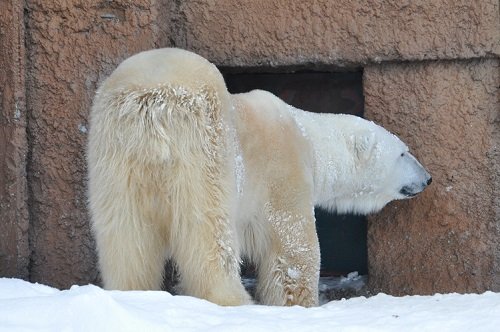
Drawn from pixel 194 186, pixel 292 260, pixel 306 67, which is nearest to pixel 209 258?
pixel 194 186

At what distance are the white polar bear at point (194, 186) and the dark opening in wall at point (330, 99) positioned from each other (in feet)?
3.49

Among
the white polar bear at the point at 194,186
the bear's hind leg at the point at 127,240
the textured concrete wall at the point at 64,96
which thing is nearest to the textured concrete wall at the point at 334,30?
the textured concrete wall at the point at 64,96

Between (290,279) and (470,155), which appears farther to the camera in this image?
(470,155)

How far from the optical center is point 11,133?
3686 millimetres

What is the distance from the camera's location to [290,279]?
3.42 meters

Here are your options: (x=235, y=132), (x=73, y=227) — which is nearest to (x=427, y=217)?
(x=235, y=132)

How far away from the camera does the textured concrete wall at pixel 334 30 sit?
3863mm

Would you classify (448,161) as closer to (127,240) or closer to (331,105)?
(331,105)

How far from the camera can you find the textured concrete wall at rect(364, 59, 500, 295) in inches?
155

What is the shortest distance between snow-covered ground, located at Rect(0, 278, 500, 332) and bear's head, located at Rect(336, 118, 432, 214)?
93cm

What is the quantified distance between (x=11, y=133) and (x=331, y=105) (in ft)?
5.24

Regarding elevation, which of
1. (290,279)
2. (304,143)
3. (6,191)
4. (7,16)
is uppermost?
(7,16)

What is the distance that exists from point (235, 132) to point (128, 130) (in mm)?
415

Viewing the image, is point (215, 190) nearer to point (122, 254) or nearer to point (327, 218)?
point (122, 254)
